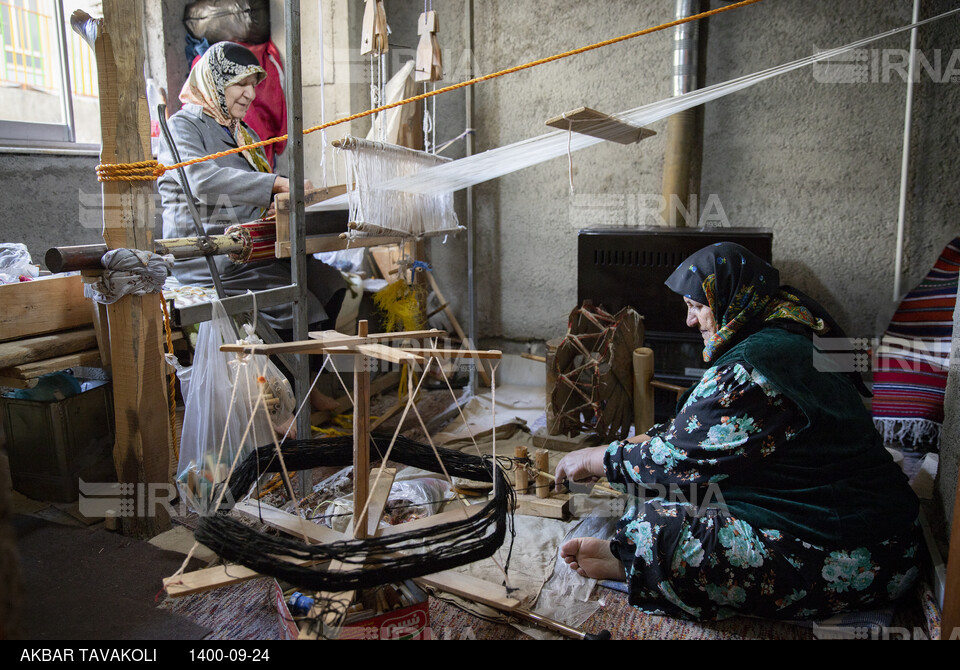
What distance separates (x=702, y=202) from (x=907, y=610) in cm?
241

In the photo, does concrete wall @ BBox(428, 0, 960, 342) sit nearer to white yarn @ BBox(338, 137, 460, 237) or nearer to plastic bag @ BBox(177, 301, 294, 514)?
white yarn @ BBox(338, 137, 460, 237)

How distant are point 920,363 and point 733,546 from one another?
189 centimetres

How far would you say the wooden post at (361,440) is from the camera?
166cm

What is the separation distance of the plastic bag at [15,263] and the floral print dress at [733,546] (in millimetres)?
2373

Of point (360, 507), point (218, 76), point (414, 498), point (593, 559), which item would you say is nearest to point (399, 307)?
point (414, 498)

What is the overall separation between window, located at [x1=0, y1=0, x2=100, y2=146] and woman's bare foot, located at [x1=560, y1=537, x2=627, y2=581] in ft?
11.2

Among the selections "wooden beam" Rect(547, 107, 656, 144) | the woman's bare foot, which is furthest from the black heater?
the woman's bare foot

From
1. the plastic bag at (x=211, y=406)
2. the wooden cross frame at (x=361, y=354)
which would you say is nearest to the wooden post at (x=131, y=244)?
the plastic bag at (x=211, y=406)

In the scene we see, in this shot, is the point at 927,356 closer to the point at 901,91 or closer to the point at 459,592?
the point at 901,91

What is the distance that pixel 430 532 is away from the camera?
146 centimetres

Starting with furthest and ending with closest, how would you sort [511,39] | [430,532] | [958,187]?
[511,39] < [958,187] < [430,532]
